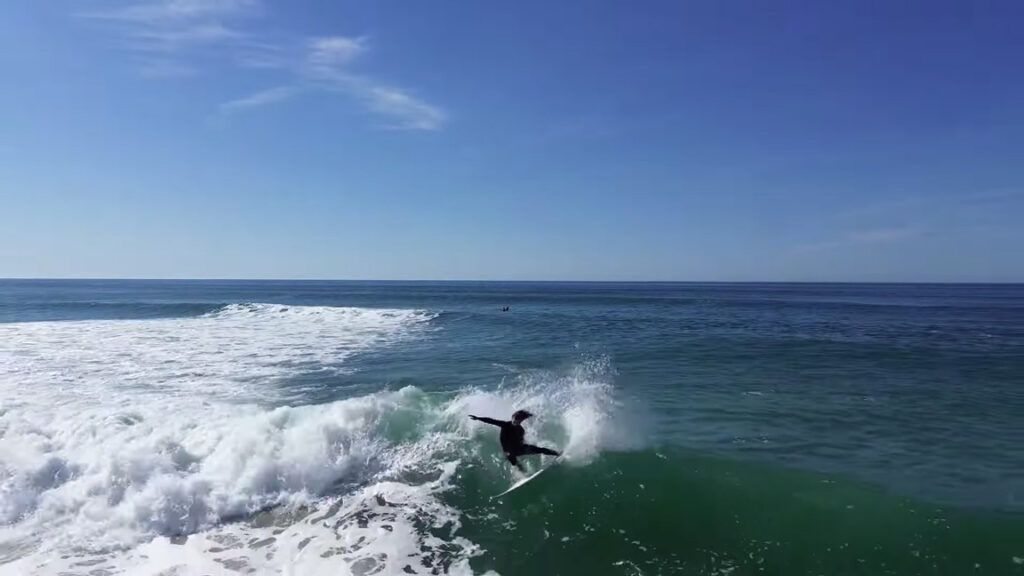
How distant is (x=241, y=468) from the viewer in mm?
11594

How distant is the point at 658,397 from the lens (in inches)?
701

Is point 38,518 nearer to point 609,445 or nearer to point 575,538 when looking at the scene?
point 575,538

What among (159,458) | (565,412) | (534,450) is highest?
(534,450)

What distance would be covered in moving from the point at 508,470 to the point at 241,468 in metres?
5.54

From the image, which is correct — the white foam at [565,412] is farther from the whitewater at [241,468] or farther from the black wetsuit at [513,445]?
the black wetsuit at [513,445]

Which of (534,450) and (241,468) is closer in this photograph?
(534,450)

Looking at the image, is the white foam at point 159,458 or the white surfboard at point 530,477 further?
the white surfboard at point 530,477

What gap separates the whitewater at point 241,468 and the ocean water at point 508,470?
0.17 feet

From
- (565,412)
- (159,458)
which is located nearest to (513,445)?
(565,412)

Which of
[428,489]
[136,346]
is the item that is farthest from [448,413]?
[136,346]

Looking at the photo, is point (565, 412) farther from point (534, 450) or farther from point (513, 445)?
point (513, 445)

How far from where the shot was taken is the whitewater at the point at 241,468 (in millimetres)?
9023

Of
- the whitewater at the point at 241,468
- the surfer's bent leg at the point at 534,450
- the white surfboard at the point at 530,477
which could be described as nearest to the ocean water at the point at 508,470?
the whitewater at the point at 241,468

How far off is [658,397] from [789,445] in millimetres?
4912
